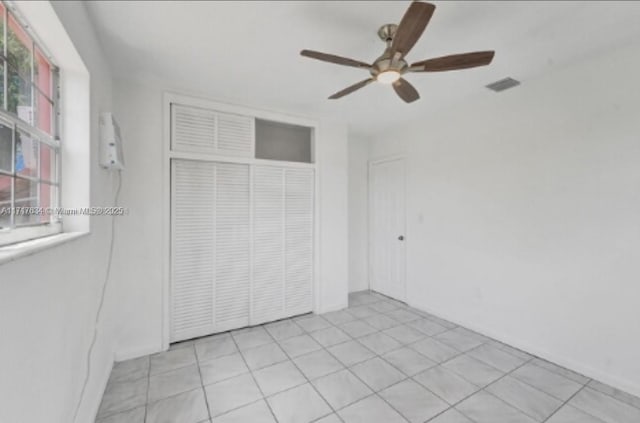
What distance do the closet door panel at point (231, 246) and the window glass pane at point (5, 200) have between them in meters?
1.82

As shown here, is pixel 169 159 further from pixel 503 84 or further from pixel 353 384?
pixel 503 84

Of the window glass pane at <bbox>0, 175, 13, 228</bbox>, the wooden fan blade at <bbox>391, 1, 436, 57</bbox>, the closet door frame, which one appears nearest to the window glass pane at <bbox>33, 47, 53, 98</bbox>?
the window glass pane at <bbox>0, 175, 13, 228</bbox>

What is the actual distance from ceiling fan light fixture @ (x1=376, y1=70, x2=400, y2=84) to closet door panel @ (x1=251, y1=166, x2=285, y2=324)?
172 centimetres

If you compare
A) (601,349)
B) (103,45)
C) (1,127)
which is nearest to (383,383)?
(601,349)

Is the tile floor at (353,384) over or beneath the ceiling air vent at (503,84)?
beneath

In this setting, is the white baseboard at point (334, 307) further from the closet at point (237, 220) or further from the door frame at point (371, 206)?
the door frame at point (371, 206)

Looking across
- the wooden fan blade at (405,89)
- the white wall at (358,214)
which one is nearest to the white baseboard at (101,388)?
the wooden fan blade at (405,89)

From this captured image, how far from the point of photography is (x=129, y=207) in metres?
2.48

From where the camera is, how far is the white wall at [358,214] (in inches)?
171

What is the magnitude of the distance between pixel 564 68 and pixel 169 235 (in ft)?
12.6

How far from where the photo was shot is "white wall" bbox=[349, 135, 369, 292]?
4.34m

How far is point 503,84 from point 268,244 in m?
2.92

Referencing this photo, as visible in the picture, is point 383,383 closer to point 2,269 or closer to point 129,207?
point 2,269

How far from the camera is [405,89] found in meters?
2.02
